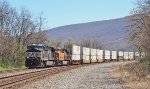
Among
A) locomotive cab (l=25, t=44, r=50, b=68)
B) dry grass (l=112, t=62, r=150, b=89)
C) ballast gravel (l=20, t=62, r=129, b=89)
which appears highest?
locomotive cab (l=25, t=44, r=50, b=68)

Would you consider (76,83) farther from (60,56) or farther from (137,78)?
(60,56)

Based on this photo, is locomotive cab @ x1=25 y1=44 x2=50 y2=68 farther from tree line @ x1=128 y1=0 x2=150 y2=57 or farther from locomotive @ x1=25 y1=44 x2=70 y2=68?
tree line @ x1=128 y1=0 x2=150 y2=57

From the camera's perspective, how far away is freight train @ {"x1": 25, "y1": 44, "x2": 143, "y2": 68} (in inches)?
2067

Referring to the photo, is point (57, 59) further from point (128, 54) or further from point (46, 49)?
point (128, 54)

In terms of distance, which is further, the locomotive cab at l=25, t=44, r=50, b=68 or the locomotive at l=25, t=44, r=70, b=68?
the locomotive at l=25, t=44, r=70, b=68

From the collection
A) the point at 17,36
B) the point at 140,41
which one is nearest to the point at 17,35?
the point at 17,36

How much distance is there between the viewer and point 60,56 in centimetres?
6241

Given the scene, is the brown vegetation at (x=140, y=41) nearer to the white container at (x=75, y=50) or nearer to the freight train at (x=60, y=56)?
the freight train at (x=60, y=56)

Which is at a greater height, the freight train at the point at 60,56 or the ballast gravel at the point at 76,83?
the freight train at the point at 60,56

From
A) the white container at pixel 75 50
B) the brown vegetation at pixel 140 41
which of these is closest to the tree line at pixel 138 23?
the brown vegetation at pixel 140 41

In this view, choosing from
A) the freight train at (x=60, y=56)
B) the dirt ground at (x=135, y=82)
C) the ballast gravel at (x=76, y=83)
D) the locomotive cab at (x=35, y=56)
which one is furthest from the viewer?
the freight train at (x=60, y=56)

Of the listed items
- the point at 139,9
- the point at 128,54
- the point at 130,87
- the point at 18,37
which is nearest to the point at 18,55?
the point at 18,37

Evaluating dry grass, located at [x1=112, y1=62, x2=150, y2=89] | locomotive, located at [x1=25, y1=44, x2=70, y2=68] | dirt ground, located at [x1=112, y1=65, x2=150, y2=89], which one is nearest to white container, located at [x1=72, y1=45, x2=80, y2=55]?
locomotive, located at [x1=25, y1=44, x2=70, y2=68]

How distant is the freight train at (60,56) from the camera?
52500 mm
